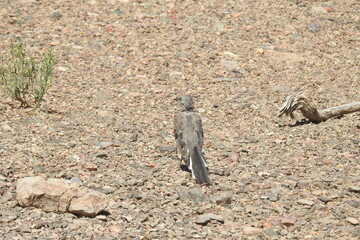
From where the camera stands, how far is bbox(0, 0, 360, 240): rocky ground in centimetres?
622

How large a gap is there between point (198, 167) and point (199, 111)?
2193mm

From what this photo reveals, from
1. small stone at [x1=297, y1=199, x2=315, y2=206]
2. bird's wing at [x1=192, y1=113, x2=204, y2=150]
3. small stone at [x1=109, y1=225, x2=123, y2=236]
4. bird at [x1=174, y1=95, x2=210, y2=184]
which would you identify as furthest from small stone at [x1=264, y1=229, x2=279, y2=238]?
bird's wing at [x1=192, y1=113, x2=204, y2=150]

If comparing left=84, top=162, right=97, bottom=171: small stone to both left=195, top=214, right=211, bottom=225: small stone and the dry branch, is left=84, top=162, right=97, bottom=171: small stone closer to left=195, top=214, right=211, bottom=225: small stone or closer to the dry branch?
left=195, top=214, right=211, bottom=225: small stone

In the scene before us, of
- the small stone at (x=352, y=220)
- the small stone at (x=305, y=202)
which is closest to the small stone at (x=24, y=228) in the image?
the small stone at (x=305, y=202)

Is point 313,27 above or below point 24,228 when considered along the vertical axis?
above

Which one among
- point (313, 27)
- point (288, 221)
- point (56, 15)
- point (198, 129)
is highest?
point (313, 27)

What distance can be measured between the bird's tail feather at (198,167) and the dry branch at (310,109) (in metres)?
1.86

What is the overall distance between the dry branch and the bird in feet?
4.30

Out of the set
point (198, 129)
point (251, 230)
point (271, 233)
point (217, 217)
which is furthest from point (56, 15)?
point (271, 233)

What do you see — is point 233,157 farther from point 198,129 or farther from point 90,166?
point 90,166

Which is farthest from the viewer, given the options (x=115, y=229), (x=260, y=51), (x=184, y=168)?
(x=260, y=51)

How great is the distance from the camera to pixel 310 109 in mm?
8617

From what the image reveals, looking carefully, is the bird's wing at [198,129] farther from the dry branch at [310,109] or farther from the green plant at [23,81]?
the green plant at [23,81]

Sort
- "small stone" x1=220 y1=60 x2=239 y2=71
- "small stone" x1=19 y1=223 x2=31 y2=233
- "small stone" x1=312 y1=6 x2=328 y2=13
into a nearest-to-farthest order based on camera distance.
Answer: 1. "small stone" x1=19 y1=223 x2=31 y2=233
2. "small stone" x1=220 y1=60 x2=239 y2=71
3. "small stone" x1=312 y1=6 x2=328 y2=13
